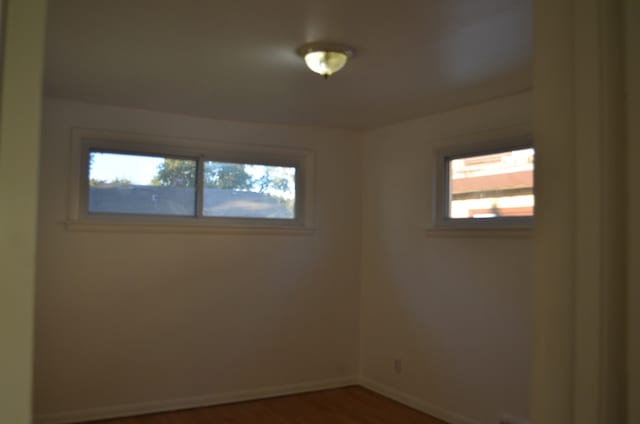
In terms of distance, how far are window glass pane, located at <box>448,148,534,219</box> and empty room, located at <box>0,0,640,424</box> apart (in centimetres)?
2

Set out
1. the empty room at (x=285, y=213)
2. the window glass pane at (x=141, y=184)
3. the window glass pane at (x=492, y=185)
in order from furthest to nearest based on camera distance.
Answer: the window glass pane at (x=141, y=184), the window glass pane at (x=492, y=185), the empty room at (x=285, y=213)

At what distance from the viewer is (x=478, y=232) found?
12.8 feet

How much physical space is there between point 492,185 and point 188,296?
256cm

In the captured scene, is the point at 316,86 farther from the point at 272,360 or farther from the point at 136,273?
the point at 272,360

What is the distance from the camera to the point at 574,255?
0.45m

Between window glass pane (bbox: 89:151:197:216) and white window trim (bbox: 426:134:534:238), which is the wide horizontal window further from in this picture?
white window trim (bbox: 426:134:534:238)

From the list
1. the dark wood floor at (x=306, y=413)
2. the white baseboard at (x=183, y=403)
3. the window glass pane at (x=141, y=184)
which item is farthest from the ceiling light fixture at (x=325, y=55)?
the white baseboard at (x=183, y=403)

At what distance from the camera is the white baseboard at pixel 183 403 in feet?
12.8

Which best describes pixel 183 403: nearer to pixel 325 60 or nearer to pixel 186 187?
pixel 186 187

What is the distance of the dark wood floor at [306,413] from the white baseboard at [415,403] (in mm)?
52

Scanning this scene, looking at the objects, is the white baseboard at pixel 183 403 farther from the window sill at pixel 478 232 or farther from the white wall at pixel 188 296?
the window sill at pixel 478 232

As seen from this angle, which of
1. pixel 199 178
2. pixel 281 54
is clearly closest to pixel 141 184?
pixel 199 178

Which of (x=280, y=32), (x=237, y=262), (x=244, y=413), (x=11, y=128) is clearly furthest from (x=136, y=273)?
(x=11, y=128)

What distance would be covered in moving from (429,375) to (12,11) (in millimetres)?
4209
